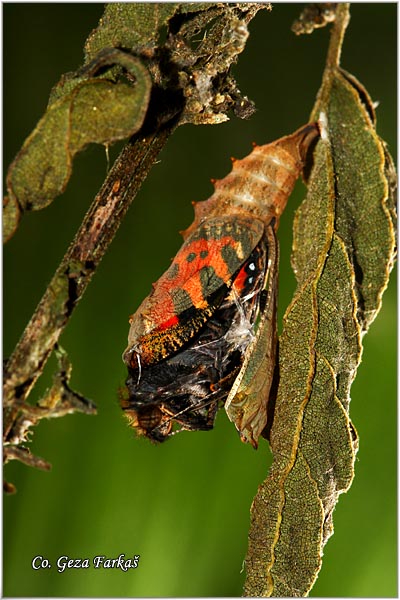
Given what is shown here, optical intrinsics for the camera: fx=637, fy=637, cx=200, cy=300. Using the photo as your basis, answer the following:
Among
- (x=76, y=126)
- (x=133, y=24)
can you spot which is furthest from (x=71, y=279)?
(x=133, y=24)

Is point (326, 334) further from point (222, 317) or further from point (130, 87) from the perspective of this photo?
point (130, 87)

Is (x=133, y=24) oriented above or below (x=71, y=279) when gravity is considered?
above

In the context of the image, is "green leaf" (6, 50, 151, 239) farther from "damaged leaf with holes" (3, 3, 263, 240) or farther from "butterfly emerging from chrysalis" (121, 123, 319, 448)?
"butterfly emerging from chrysalis" (121, 123, 319, 448)

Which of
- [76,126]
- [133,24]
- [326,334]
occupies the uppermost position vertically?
[133,24]

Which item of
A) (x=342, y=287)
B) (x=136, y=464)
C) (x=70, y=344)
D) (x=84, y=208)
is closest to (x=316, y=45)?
(x=84, y=208)

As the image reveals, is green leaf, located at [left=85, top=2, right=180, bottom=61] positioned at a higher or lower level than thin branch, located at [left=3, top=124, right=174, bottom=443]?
higher

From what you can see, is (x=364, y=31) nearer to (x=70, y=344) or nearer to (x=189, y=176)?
(x=189, y=176)

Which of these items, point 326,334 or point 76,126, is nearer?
point 76,126

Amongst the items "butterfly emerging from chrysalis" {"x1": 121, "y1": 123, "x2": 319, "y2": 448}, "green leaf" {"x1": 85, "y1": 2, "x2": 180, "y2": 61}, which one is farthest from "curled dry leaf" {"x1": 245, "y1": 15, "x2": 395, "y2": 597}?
"green leaf" {"x1": 85, "y1": 2, "x2": 180, "y2": 61}

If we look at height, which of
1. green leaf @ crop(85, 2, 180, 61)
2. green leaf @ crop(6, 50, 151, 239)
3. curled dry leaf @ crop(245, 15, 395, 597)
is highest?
green leaf @ crop(85, 2, 180, 61)
